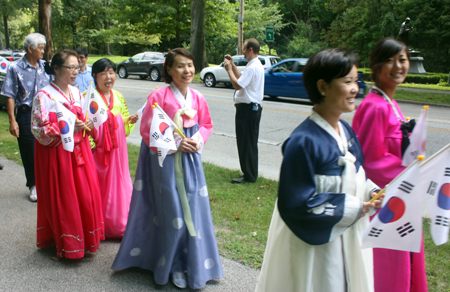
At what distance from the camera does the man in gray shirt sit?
4836 mm

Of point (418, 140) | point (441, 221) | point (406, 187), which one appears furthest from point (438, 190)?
point (418, 140)

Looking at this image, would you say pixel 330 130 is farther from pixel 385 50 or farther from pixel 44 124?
pixel 44 124

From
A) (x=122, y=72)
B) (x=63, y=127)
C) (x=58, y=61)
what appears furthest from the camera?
(x=122, y=72)

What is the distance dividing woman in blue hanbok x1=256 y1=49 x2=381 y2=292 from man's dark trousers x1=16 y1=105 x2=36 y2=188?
408 cm

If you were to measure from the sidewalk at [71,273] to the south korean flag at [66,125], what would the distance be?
107 centimetres

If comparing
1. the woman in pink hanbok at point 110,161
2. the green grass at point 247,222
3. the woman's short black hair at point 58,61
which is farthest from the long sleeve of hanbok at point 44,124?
the green grass at point 247,222

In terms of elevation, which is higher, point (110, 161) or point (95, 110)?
point (95, 110)

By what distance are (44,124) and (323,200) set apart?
2.62m

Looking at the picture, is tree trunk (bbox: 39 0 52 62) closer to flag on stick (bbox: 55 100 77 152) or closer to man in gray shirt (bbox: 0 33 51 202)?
man in gray shirt (bbox: 0 33 51 202)

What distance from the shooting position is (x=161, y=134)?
2973 millimetres

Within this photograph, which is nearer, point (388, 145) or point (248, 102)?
point (388, 145)

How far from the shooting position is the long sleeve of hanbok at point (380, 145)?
7.85 ft

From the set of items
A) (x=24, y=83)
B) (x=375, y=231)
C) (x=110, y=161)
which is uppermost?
(x=24, y=83)

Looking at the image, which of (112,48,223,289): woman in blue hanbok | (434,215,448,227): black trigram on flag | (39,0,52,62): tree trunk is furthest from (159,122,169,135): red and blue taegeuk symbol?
(39,0,52,62): tree trunk
